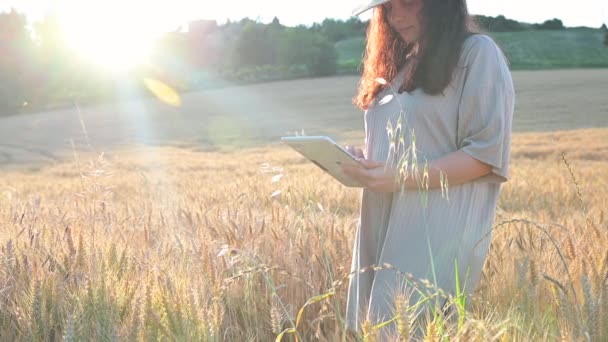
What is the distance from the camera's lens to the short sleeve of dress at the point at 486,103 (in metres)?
2.04

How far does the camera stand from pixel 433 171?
6.66 ft

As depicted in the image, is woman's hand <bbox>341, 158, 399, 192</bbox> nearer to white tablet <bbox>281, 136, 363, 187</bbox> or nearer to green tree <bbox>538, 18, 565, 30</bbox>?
white tablet <bbox>281, 136, 363, 187</bbox>

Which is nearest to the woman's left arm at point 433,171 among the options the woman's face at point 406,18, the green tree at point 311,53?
the woman's face at point 406,18

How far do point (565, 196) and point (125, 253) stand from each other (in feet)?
13.7

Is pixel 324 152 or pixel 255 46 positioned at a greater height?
pixel 255 46

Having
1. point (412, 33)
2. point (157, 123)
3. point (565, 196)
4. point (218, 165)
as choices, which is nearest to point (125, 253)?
point (412, 33)

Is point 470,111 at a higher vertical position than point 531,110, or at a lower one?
higher

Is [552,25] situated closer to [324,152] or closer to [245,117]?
[245,117]

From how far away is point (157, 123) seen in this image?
3209 cm

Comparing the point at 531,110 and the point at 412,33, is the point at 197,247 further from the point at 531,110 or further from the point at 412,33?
the point at 531,110

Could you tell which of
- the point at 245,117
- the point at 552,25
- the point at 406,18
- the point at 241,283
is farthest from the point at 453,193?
the point at 552,25

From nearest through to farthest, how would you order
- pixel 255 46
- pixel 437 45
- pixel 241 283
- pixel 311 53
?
pixel 437 45 < pixel 241 283 < pixel 311 53 < pixel 255 46

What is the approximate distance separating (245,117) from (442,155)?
2979cm

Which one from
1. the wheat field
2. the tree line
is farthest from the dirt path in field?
the wheat field
